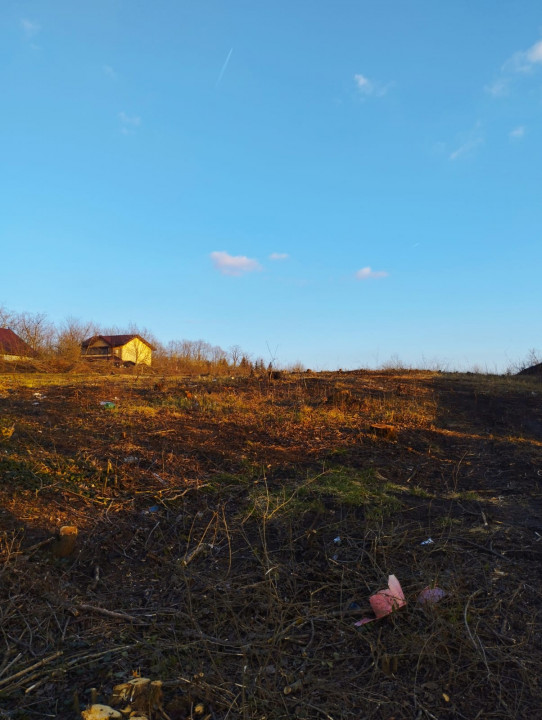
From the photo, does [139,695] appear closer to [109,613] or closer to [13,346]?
[109,613]

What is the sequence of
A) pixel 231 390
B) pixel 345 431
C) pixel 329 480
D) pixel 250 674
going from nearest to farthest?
pixel 250 674 → pixel 329 480 → pixel 345 431 → pixel 231 390

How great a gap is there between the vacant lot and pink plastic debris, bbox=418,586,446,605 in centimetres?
5

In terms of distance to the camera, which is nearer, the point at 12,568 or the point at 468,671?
the point at 468,671

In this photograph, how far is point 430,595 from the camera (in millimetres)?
2602

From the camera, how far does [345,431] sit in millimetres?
6633

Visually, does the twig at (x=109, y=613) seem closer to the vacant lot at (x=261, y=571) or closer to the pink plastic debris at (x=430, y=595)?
the vacant lot at (x=261, y=571)

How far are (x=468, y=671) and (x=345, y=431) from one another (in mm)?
4563

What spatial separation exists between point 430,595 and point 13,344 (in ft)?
69.6

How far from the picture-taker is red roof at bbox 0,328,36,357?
17.9 metres

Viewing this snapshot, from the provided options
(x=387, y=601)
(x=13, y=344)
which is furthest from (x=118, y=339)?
(x=387, y=601)

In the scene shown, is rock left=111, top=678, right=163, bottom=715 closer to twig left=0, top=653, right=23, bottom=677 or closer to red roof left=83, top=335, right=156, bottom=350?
twig left=0, top=653, right=23, bottom=677

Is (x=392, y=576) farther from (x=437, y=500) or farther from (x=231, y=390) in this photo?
(x=231, y=390)

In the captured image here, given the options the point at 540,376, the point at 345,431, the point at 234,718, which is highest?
the point at 540,376

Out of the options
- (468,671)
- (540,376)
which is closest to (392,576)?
(468,671)
